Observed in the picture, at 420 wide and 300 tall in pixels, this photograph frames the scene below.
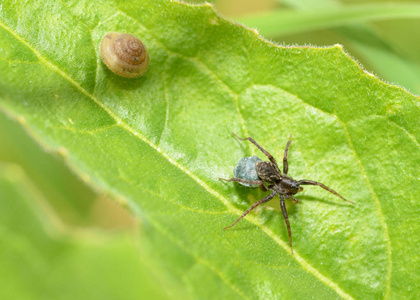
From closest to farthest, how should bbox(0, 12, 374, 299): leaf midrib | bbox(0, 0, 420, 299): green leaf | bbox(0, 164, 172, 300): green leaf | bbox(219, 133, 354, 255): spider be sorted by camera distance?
bbox(0, 0, 420, 299): green leaf → bbox(0, 12, 374, 299): leaf midrib → bbox(219, 133, 354, 255): spider → bbox(0, 164, 172, 300): green leaf

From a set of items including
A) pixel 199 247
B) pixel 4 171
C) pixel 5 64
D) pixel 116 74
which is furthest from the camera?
pixel 4 171

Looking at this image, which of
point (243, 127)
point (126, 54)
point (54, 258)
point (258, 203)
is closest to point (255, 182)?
point (258, 203)

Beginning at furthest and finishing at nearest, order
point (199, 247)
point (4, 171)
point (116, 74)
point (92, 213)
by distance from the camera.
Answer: point (92, 213)
point (4, 171)
point (116, 74)
point (199, 247)

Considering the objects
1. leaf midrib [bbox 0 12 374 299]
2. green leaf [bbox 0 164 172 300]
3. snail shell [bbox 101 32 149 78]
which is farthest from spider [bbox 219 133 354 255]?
green leaf [bbox 0 164 172 300]

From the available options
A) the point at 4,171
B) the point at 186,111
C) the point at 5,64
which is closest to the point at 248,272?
the point at 186,111

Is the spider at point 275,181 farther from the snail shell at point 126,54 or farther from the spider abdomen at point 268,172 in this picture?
A: the snail shell at point 126,54

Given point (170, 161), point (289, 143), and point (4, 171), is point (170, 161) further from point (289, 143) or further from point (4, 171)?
point (4, 171)

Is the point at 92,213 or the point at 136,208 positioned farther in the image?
the point at 92,213

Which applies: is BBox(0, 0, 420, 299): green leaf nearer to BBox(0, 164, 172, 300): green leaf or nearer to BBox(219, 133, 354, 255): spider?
BBox(219, 133, 354, 255): spider
